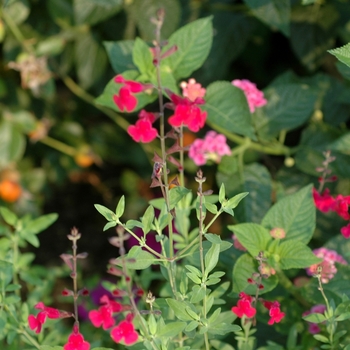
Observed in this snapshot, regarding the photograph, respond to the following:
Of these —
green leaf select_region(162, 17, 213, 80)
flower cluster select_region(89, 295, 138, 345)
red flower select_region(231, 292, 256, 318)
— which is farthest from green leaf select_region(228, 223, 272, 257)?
green leaf select_region(162, 17, 213, 80)

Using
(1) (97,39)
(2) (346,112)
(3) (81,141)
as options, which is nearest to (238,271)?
(2) (346,112)

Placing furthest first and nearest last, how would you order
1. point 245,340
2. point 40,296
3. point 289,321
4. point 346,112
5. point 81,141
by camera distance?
point 81,141 < point 346,112 < point 40,296 < point 289,321 < point 245,340

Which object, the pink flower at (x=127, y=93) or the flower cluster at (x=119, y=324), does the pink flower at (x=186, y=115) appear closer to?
the pink flower at (x=127, y=93)

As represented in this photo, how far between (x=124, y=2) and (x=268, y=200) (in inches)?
23.7

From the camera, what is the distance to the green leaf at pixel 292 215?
1024 mm

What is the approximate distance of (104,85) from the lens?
1731 millimetres

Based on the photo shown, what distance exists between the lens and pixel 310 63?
4.93 feet

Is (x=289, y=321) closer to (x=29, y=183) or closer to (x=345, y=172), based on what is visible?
(x=345, y=172)

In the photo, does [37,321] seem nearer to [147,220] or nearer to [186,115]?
[147,220]

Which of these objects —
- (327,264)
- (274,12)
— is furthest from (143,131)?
(274,12)

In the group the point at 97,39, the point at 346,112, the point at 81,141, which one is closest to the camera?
the point at 346,112

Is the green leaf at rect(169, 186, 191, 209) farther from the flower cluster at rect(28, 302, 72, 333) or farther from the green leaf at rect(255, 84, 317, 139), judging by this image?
the green leaf at rect(255, 84, 317, 139)

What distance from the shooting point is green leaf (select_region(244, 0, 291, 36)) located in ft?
4.18

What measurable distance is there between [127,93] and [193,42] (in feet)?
0.68
